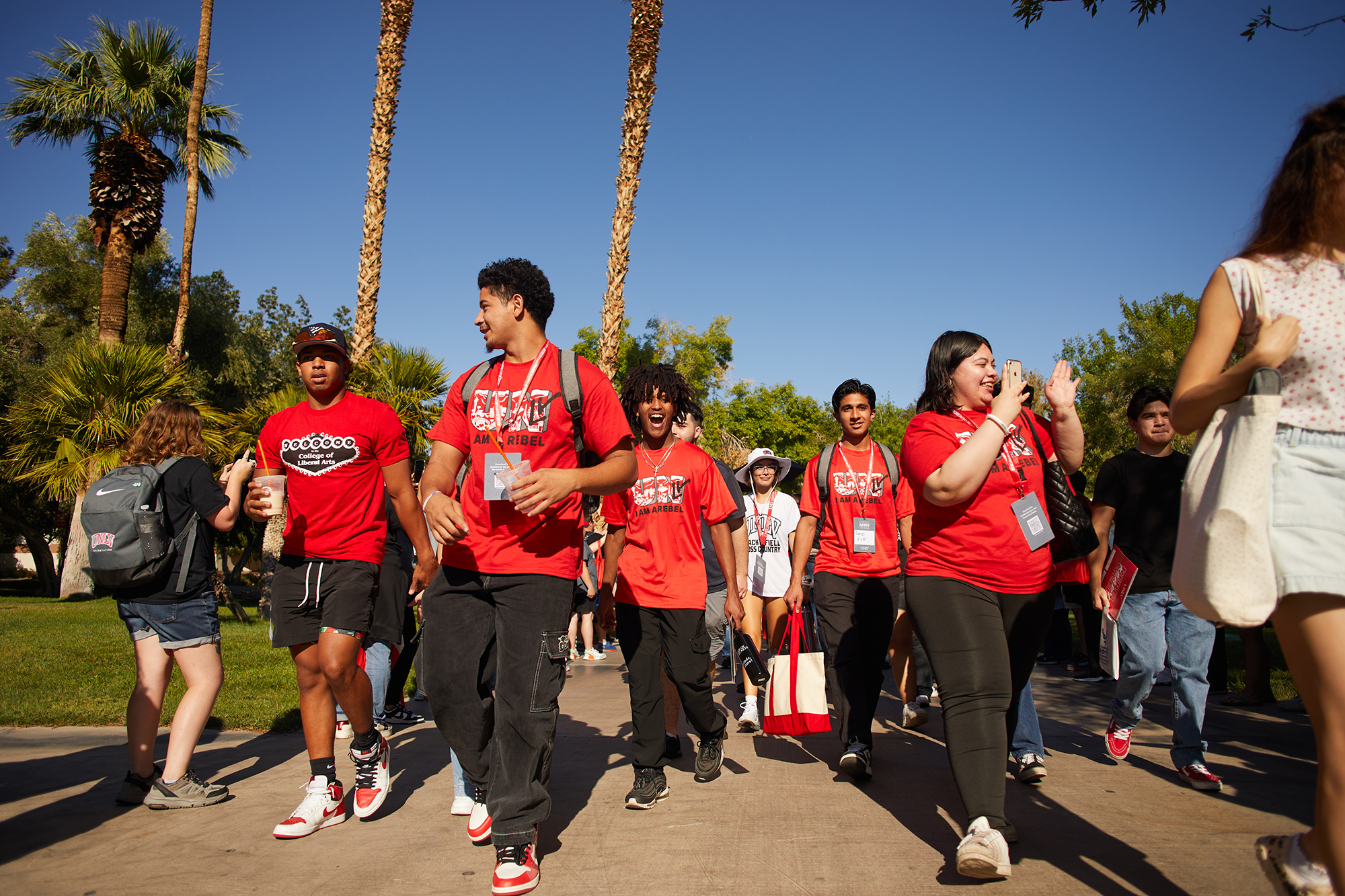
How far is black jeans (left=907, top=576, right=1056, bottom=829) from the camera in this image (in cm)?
305

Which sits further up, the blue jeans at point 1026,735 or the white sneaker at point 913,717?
the blue jeans at point 1026,735

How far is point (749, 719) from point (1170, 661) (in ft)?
9.33

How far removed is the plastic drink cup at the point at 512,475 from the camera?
3.10 m

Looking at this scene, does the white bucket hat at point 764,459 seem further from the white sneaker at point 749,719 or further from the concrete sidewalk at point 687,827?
the concrete sidewalk at point 687,827

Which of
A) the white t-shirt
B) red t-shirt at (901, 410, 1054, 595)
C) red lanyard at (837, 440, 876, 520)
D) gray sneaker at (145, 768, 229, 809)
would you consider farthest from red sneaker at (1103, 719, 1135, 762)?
gray sneaker at (145, 768, 229, 809)

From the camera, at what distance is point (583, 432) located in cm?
359

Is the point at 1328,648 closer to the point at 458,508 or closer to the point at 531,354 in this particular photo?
the point at 458,508

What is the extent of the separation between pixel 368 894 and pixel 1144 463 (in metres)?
4.74

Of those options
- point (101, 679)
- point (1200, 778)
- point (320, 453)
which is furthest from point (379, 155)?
point (1200, 778)

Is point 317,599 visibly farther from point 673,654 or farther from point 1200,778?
point 1200,778

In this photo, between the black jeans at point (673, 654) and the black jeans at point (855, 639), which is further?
the black jeans at point (855, 639)

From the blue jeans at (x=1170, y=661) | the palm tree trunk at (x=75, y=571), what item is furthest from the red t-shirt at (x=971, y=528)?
the palm tree trunk at (x=75, y=571)

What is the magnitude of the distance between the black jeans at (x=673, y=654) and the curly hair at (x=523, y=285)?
1.79 meters

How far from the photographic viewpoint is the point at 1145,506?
4945 millimetres
